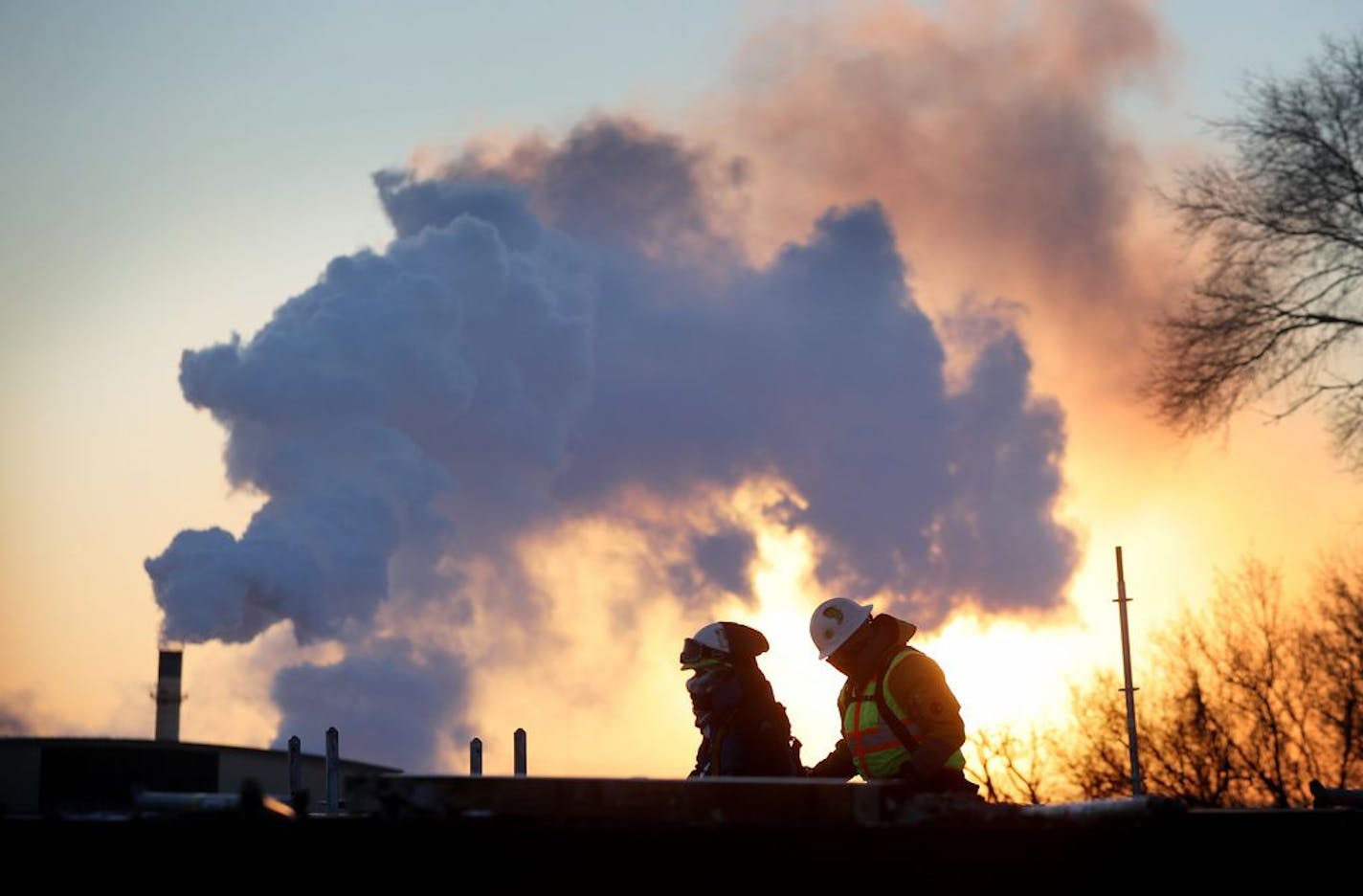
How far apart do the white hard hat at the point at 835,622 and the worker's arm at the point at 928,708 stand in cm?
40

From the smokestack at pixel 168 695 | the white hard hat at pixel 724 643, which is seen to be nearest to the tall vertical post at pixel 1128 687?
the white hard hat at pixel 724 643

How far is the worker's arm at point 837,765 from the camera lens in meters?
9.65

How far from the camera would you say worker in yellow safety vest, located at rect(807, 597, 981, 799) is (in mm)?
8688

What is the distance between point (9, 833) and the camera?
13.9 feet

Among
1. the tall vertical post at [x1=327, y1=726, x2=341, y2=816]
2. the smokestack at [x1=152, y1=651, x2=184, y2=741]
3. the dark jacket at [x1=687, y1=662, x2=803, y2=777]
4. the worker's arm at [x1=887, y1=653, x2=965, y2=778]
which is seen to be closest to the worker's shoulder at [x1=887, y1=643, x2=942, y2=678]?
the worker's arm at [x1=887, y1=653, x2=965, y2=778]

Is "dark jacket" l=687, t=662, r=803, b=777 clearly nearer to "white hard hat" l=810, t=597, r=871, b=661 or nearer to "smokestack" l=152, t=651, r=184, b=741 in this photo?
"white hard hat" l=810, t=597, r=871, b=661

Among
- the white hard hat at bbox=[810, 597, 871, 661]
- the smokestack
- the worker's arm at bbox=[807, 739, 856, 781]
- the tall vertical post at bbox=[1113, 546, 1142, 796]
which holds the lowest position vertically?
the worker's arm at bbox=[807, 739, 856, 781]

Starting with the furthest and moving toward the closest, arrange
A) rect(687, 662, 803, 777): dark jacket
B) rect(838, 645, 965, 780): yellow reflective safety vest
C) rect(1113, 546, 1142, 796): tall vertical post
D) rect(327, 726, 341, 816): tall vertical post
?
rect(1113, 546, 1142, 796): tall vertical post
rect(327, 726, 341, 816): tall vertical post
rect(687, 662, 803, 777): dark jacket
rect(838, 645, 965, 780): yellow reflective safety vest

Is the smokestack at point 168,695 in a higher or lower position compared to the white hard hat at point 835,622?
higher

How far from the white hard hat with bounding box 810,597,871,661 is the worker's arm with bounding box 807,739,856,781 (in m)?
0.53

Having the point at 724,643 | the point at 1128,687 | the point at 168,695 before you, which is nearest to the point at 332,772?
the point at 1128,687

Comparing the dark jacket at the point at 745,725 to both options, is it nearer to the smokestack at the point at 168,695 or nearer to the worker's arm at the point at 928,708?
the worker's arm at the point at 928,708

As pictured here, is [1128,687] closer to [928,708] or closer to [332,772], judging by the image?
[332,772]

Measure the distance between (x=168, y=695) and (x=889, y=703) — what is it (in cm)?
4697
